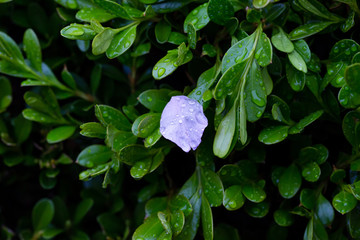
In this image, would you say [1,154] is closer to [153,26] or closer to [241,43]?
[153,26]

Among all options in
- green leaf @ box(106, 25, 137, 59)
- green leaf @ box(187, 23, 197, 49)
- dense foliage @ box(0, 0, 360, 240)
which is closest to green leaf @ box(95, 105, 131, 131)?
dense foliage @ box(0, 0, 360, 240)

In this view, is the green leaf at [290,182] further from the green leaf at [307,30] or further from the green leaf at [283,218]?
the green leaf at [307,30]

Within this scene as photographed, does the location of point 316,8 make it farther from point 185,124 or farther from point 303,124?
point 185,124

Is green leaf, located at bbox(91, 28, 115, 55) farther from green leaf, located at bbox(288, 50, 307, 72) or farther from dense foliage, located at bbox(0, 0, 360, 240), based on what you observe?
green leaf, located at bbox(288, 50, 307, 72)

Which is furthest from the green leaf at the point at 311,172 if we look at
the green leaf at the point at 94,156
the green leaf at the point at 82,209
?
the green leaf at the point at 82,209

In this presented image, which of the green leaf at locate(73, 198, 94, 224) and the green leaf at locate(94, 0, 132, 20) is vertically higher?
the green leaf at locate(94, 0, 132, 20)

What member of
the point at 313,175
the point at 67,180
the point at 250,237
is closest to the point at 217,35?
the point at 313,175

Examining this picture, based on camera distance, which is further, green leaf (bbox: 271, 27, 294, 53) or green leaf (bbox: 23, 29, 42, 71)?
green leaf (bbox: 23, 29, 42, 71)

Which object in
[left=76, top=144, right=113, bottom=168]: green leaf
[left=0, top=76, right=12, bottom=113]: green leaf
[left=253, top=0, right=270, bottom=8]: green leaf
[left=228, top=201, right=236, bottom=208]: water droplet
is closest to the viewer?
[left=253, top=0, right=270, bottom=8]: green leaf
